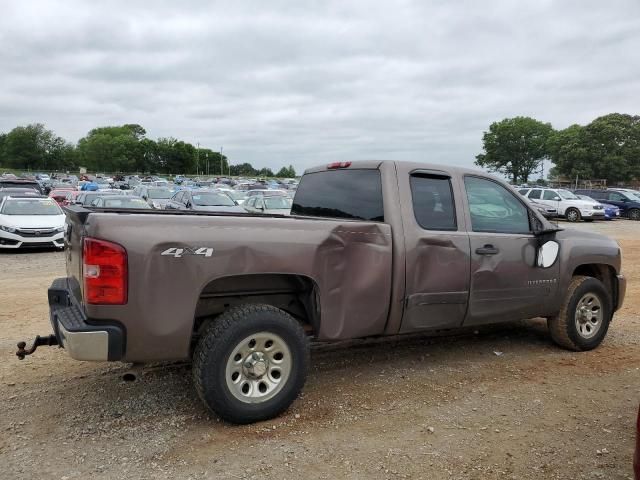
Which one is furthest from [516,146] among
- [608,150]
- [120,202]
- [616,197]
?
[120,202]

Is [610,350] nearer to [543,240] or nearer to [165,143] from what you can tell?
[543,240]

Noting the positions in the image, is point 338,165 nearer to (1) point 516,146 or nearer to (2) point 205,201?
(2) point 205,201

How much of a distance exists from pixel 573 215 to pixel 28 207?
2532 centimetres

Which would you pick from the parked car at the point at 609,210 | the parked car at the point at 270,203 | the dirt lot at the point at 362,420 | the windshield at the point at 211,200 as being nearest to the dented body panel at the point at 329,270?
the dirt lot at the point at 362,420

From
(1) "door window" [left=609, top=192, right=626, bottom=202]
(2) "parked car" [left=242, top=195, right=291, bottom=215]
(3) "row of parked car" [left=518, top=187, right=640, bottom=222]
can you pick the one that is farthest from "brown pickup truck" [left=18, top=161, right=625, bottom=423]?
(1) "door window" [left=609, top=192, right=626, bottom=202]

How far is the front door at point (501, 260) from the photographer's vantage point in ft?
15.9

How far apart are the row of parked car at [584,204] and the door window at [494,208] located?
22.2 meters

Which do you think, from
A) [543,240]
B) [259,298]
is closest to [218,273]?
[259,298]

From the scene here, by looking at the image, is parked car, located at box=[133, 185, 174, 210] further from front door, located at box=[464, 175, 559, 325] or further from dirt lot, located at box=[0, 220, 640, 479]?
front door, located at box=[464, 175, 559, 325]

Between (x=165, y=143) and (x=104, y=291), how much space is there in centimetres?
14785

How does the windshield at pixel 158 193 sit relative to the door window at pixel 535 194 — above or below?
below

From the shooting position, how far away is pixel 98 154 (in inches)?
5468

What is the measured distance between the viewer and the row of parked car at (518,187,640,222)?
2806cm

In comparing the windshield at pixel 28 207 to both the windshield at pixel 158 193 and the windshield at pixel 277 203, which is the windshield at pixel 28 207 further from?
the windshield at pixel 158 193
